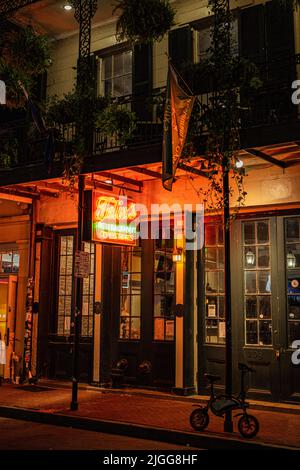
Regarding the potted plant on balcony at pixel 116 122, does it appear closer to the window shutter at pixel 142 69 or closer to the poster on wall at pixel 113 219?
the poster on wall at pixel 113 219

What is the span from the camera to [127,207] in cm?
1200

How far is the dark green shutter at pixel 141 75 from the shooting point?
1276 centimetres

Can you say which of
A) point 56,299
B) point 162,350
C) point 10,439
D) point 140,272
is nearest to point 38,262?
point 56,299

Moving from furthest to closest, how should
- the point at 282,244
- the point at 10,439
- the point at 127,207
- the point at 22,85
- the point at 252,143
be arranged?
the point at 22,85
the point at 127,207
the point at 282,244
the point at 252,143
the point at 10,439

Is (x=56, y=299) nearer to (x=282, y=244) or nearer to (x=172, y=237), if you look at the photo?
(x=172, y=237)

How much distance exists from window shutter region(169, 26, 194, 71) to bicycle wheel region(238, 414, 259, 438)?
24.6ft

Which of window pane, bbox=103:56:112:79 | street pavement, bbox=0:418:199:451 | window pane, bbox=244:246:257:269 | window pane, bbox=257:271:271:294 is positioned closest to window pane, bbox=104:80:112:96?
window pane, bbox=103:56:112:79

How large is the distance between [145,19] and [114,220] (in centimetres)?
395

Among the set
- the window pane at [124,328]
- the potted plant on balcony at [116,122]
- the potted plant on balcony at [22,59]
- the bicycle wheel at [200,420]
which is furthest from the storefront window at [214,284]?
the potted plant on balcony at [22,59]

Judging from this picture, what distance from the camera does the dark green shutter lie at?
1276cm

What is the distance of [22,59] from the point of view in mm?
12844

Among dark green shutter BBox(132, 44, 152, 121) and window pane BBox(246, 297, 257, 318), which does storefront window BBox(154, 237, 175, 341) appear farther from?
dark green shutter BBox(132, 44, 152, 121)

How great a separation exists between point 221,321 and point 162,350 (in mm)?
1507

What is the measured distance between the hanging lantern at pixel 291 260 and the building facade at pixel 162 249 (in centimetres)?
4
